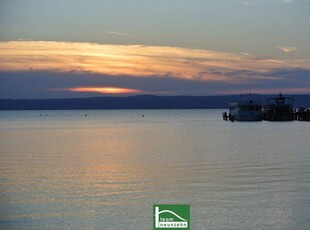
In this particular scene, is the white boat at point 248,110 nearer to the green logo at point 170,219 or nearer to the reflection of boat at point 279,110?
the reflection of boat at point 279,110

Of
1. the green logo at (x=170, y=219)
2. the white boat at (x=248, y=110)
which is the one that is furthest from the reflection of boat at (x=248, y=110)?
the green logo at (x=170, y=219)

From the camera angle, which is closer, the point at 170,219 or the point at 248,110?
the point at 170,219

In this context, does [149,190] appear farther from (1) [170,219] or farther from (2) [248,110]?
(2) [248,110]

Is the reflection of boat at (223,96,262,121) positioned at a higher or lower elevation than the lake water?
higher

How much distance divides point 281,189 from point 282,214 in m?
5.23

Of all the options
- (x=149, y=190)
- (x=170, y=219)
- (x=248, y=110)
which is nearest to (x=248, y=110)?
(x=248, y=110)

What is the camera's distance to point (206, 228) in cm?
2000

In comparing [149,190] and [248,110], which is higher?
[248,110]

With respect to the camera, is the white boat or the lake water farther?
the white boat

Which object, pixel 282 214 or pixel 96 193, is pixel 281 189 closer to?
pixel 282 214

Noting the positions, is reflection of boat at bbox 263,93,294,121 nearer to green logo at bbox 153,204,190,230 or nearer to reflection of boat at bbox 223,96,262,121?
reflection of boat at bbox 223,96,262,121

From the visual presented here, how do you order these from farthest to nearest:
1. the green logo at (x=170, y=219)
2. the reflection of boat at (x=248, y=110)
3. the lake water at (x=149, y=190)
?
the reflection of boat at (x=248, y=110) → the lake water at (x=149, y=190) → the green logo at (x=170, y=219)

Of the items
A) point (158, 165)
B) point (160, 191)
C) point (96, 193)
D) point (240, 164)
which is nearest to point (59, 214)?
point (96, 193)

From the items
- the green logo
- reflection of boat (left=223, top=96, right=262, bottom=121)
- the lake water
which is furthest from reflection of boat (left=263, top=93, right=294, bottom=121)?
the green logo
